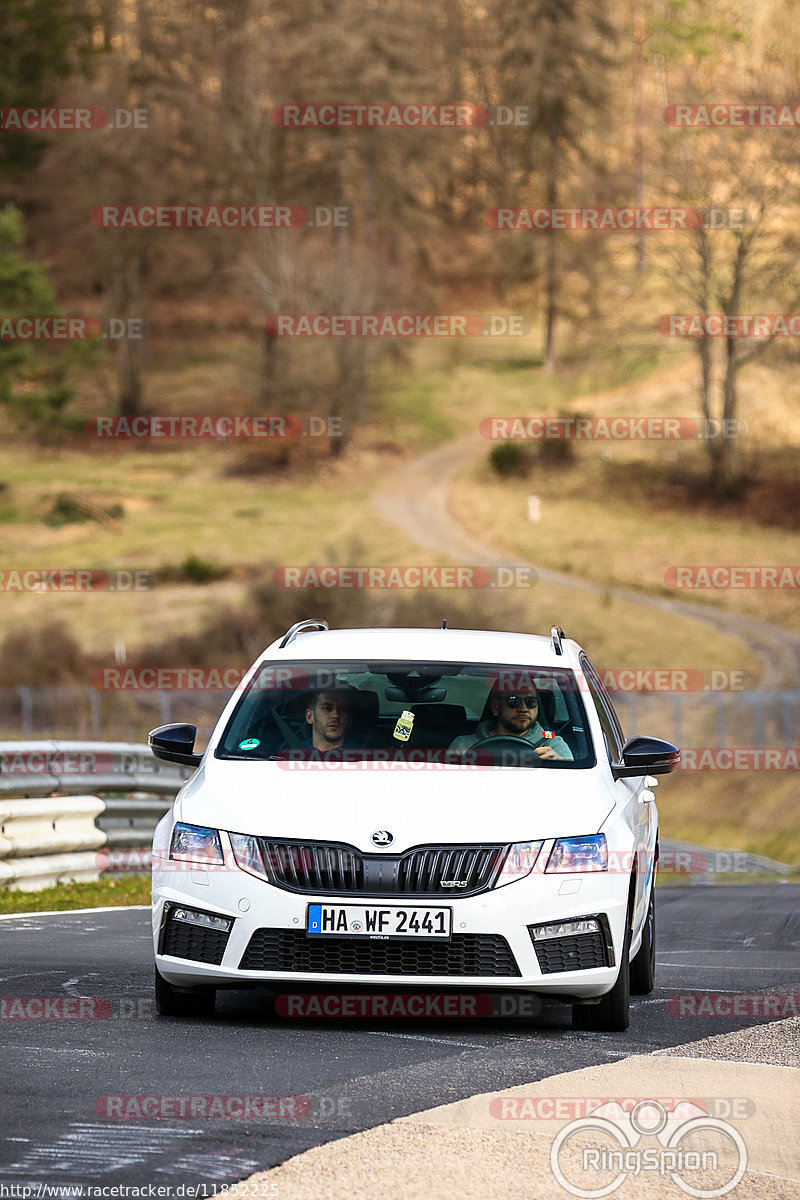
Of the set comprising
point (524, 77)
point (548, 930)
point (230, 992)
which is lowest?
point (230, 992)

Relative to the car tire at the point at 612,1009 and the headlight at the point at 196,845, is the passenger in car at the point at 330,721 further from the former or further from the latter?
the car tire at the point at 612,1009

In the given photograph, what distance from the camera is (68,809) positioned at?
45.8 feet

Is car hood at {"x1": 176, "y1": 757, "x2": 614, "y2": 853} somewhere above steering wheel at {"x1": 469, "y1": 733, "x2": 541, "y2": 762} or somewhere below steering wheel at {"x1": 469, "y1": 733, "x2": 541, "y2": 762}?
below

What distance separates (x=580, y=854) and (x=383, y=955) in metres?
0.93

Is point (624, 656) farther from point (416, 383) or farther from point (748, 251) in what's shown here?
point (416, 383)

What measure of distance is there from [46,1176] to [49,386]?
6903 cm

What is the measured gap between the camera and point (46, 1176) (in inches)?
185

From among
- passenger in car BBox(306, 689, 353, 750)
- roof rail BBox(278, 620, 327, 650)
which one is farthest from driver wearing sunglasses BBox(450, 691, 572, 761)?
roof rail BBox(278, 620, 327, 650)

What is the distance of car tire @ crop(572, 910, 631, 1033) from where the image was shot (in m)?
7.38

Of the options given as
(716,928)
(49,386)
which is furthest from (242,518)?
(716,928)

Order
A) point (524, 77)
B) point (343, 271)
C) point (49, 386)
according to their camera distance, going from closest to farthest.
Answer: point (49, 386)
point (343, 271)
point (524, 77)

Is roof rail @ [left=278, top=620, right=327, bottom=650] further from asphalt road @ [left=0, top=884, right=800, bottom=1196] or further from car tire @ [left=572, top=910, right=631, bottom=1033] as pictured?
car tire @ [left=572, top=910, right=631, bottom=1033]

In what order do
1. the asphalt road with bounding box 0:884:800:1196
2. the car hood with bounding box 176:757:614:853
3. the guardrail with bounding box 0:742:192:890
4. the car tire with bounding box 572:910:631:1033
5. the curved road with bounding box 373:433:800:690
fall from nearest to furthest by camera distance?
the asphalt road with bounding box 0:884:800:1196, the car hood with bounding box 176:757:614:853, the car tire with bounding box 572:910:631:1033, the guardrail with bounding box 0:742:192:890, the curved road with bounding box 373:433:800:690

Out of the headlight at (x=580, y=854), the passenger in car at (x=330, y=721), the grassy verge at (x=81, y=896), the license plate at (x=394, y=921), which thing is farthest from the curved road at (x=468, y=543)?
the license plate at (x=394, y=921)
